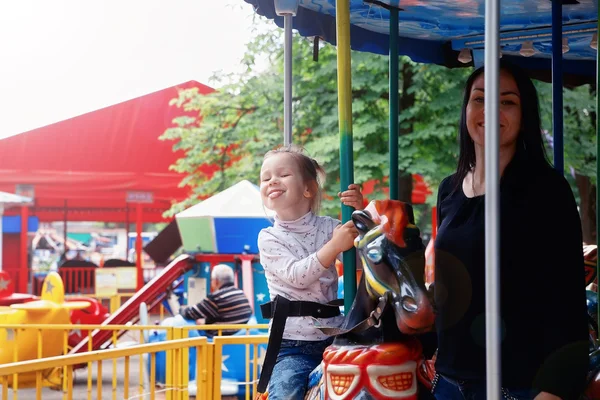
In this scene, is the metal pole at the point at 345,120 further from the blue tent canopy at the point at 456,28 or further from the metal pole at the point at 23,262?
the metal pole at the point at 23,262

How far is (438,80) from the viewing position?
1169 centimetres

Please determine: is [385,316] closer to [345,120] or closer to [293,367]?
[293,367]

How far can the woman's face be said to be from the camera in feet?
7.19

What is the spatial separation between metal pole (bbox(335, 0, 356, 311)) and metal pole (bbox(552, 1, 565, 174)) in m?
1.16

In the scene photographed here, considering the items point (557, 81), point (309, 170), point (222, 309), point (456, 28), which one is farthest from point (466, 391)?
point (222, 309)

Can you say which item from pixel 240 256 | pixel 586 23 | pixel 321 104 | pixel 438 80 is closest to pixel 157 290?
pixel 240 256

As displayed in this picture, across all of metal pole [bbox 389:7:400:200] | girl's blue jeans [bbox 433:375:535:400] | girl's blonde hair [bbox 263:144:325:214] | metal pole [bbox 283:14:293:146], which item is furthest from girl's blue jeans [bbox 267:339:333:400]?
metal pole [bbox 283:14:293:146]

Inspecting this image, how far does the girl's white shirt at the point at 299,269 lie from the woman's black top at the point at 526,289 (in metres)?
0.74

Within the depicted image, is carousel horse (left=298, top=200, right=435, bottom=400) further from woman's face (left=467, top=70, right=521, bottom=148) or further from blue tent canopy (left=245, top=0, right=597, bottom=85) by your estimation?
blue tent canopy (left=245, top=0, right=597, bottom=85)

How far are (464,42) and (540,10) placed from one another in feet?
2.55

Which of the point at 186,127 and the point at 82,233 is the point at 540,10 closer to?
the point at 186,127

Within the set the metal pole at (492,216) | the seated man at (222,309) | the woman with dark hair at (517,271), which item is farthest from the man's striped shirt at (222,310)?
the metal pole at (492,216)

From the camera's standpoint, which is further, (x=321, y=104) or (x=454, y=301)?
(x=321, y=104)

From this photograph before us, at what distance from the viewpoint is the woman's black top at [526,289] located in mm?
1958
